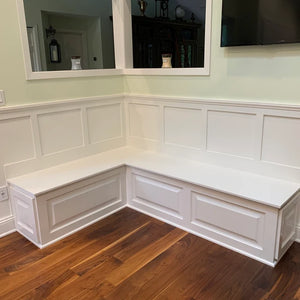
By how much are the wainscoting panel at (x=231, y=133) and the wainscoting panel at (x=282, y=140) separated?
12cm

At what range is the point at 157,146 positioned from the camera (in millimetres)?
3287

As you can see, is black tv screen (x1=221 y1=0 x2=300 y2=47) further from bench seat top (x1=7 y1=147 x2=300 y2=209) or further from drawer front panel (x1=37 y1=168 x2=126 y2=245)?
drawer front panel (x1=37 y1=168 x2=126 y2=245)

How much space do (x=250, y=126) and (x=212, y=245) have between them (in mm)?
1020

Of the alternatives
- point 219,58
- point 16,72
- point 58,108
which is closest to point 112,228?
point 58,108

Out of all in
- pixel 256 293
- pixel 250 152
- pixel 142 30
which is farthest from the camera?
pixel 142 30

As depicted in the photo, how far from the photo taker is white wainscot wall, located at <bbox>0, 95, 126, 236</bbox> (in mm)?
2592

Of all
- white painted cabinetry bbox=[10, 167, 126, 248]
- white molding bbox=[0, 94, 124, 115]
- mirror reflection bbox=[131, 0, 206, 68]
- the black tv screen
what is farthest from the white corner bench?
mirror reflection bbox=[131, 0, 206, 68]

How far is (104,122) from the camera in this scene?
129 inches

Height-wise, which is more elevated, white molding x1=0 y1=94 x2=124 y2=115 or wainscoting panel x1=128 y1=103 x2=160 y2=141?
white molding x1=0 y1=94 x2=124 y2=115

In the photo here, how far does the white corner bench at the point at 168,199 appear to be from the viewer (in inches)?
88.4

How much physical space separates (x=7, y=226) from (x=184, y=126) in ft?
6.02

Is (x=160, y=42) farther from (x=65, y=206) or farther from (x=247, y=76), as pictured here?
(x=65, y=206)

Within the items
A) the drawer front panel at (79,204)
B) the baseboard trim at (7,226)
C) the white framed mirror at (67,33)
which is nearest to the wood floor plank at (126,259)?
the drawer front panel at (79,204)

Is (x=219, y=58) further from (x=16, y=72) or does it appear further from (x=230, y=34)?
(x=16, y=72)
